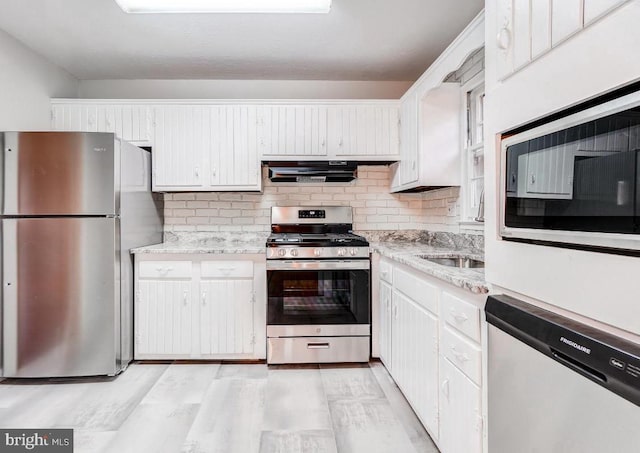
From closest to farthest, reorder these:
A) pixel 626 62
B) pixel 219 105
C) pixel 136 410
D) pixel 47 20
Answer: pixel 626 62, pixel 136 410, pixel 47 20, pixel 219 105

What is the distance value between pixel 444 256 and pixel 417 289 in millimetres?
522

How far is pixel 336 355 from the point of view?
303cm

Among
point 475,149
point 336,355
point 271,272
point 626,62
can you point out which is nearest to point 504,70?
point 626,62

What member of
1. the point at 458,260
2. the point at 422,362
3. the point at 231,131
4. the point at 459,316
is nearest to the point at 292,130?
the point at 231,131

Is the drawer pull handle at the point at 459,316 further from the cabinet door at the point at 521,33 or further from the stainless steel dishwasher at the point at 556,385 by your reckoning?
the cabinet door at the point at 521,33

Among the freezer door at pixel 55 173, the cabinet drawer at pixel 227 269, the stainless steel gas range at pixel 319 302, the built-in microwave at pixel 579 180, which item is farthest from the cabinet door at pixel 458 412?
the freezer door at pixel 55 173

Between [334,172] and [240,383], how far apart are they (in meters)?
1.86

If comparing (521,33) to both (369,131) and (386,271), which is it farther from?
(369,131)

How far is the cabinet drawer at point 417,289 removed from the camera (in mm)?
1879

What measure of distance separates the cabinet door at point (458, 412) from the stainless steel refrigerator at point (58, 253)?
2.25 metres

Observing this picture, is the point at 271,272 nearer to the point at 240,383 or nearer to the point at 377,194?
the point at 240,383

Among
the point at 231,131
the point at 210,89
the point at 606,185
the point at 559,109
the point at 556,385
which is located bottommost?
the point at 556,385

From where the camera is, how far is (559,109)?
94 centimetres

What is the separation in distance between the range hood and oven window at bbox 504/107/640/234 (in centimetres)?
235
